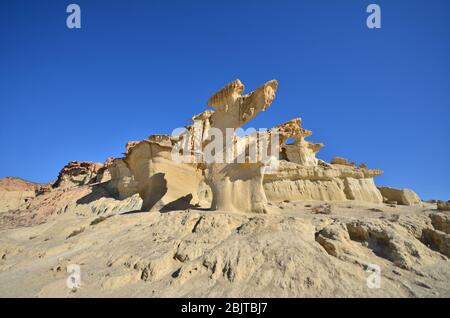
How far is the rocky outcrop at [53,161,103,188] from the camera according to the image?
43.4m

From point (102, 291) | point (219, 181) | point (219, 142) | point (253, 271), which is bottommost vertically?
point (102, 291)

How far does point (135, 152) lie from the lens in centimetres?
1559

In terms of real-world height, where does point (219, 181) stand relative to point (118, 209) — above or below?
above

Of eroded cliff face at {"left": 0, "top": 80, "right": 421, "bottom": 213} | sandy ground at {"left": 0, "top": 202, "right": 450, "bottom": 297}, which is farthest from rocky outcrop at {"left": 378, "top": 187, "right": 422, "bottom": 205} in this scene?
sandy ground at {"left": 0, "top": 202, "right": 450, "bottom": 297}

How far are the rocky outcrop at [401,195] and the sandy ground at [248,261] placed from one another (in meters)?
11.5

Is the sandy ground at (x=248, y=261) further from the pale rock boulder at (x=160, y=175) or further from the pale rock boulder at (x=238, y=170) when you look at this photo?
the pale rock boulder at (x=160, y=175)

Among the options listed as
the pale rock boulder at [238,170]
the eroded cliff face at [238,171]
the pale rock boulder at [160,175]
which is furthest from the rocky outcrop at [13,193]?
the pale rock boulder at [238,170]

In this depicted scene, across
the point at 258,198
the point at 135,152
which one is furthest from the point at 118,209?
the point at 258,198

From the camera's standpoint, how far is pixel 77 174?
45.7 metres

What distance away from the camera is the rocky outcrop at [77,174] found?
43.4m

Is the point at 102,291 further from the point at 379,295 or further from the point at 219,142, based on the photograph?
the point at 219,142

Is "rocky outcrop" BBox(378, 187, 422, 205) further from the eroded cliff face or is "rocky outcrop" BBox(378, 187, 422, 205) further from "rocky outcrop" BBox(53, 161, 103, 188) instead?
"rocky outcrop" BBox(53, 161, 103, 188)

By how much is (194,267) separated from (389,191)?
60.3ft

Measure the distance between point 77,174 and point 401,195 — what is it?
4617cm
